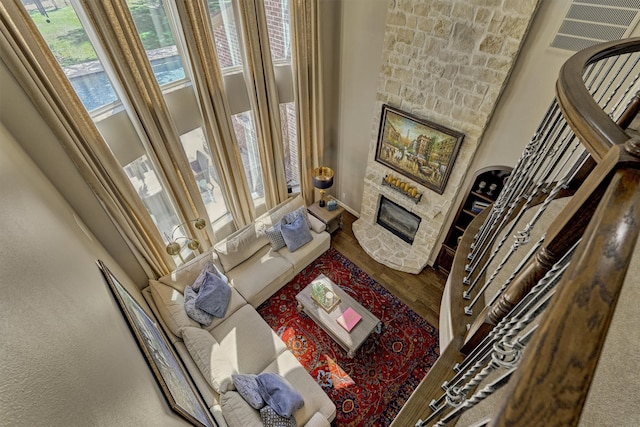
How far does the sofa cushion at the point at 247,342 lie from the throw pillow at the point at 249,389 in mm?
258

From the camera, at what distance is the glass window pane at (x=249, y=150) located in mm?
4414

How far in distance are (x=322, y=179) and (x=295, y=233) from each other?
104 centimetres

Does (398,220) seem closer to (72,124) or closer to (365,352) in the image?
(365,352)

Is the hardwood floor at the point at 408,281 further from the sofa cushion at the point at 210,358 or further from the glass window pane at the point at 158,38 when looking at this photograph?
the glass window pane at the point at 158,38

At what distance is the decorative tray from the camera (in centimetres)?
404

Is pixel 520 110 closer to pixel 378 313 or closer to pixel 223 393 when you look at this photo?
pixel 378 313

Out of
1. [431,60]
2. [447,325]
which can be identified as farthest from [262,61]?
[447,325]

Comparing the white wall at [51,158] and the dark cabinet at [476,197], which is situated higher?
the white wall at [51,158]

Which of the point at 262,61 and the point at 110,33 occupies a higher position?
the point at 110,33

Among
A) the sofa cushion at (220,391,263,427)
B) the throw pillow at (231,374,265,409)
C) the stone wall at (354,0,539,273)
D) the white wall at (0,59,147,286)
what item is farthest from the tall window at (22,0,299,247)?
the sofa cushion at (220,391,263,427)

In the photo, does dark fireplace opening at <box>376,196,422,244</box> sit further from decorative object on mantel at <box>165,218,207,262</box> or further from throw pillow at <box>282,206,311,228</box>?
decorative object on mantel at <box>165,218,207,262</box>

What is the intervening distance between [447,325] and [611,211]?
4.87 feet

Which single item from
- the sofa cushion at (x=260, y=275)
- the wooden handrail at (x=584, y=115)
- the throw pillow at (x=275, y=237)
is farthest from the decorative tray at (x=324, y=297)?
the wooden handrail at (x=584, y=115)

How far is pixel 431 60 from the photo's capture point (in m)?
3.54
